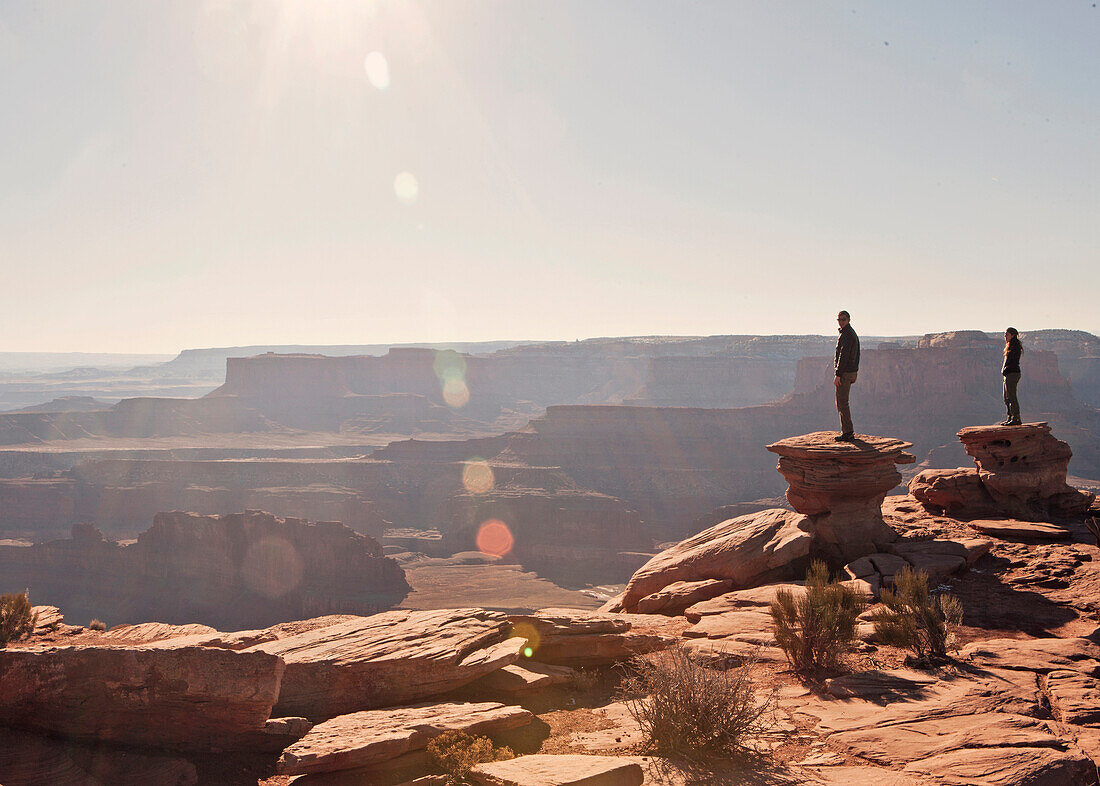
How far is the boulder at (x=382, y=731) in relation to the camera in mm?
6070

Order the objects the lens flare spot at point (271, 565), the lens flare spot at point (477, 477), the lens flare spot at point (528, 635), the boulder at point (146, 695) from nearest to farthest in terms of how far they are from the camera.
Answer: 1. the boulder at point (146, 695)
2. the lens flare spot at point (528, 635)
3. the lens flare spot at point (271, 565)
4. the lens flare spot at point (477, 477)

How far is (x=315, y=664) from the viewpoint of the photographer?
7824 millimetres

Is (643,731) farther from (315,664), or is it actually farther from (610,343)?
(610,343)

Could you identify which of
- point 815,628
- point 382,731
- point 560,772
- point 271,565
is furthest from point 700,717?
point 271,565

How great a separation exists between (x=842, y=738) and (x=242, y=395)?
15968 cm

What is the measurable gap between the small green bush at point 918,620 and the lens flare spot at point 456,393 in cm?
16175

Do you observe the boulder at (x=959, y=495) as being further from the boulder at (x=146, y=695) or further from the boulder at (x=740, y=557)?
the boulder at (x=146, y=695)

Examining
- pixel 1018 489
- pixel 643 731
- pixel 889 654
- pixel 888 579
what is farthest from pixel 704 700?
pixel 1018 489

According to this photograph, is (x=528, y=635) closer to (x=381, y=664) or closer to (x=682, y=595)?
(x=381, y=664)

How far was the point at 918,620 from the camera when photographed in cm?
876

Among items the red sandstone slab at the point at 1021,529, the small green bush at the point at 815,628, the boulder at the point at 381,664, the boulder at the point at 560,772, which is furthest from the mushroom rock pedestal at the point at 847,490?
the boulder at the point at 560,772

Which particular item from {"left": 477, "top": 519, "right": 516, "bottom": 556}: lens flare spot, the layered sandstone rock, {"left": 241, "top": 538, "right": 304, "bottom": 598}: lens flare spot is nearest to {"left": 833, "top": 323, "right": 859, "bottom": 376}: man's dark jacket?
the layered sandstone rock

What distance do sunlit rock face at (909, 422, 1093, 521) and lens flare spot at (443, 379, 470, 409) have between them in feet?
516

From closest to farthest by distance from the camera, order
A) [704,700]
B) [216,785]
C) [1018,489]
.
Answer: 1. [704,700]
2. [216,785]
3. [1018,489]
